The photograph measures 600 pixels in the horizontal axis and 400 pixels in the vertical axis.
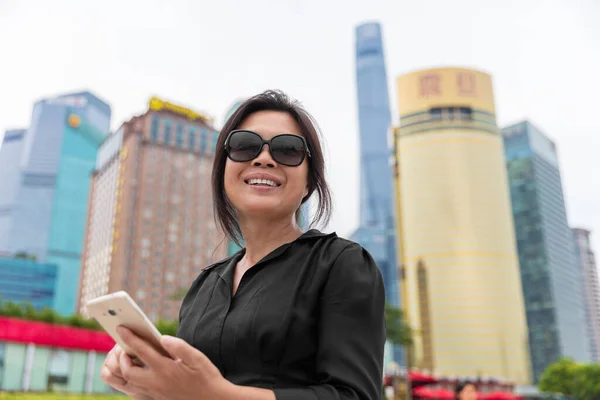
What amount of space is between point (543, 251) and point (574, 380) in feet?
181

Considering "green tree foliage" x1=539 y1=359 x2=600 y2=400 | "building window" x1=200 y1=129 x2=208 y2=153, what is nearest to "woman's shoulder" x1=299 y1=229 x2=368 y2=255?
"green tree foliage" x1=539 y1=359 x2=600 y2=400

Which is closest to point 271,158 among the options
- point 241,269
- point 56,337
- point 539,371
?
point 241,269

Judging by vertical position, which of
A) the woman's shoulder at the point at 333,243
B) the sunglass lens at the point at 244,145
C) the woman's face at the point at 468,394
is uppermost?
the sunglass lens at the point at 244,145

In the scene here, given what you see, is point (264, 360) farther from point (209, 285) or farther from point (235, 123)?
point (235, 123)

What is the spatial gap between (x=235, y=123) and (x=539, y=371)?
11279 cm

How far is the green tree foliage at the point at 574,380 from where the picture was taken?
5166 cm

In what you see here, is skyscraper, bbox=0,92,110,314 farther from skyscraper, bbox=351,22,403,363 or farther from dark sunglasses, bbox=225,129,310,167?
dark sunglasses, bbox=225,129,310,167

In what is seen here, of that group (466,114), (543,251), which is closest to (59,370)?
(466,114)

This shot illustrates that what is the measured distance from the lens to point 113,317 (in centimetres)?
100

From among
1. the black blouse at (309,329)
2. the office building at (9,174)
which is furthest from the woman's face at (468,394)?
the office building at (9,174)

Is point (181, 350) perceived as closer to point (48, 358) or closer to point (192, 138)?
point (48, 358)

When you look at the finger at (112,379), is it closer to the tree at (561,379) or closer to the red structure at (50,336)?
the red structure at (50,336)

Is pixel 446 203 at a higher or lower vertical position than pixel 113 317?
higher

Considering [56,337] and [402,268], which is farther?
[402,268]
